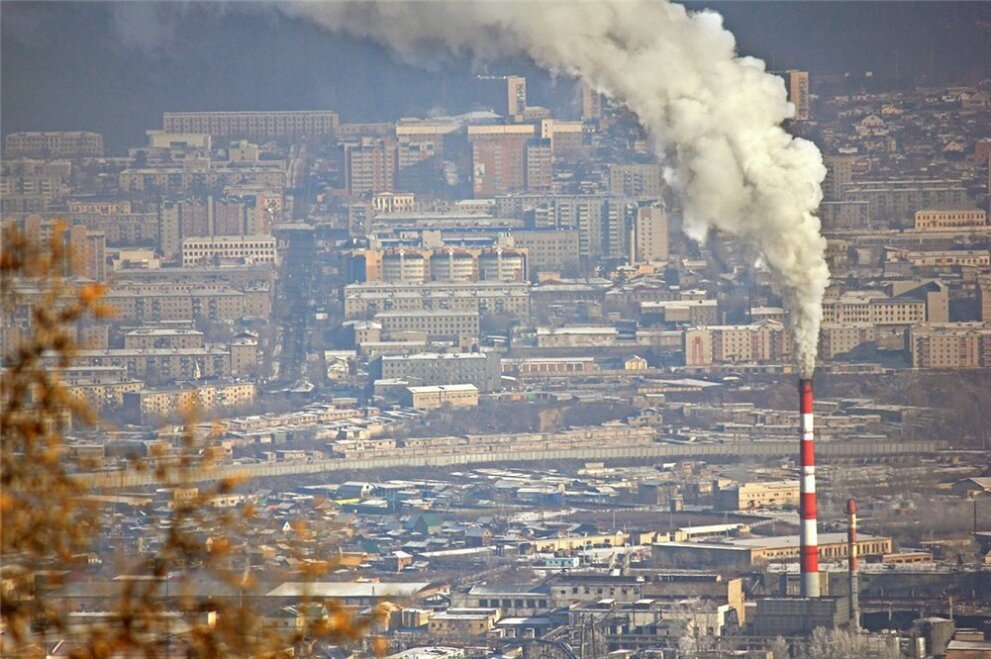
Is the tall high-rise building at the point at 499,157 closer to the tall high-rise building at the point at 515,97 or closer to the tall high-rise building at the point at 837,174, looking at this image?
the tall high-rise building at the point at 515,97

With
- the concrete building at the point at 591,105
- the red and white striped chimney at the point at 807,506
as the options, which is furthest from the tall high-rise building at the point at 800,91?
the red and white striped chimney at the point at 807,506

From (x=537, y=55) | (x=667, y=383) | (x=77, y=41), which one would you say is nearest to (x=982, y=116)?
(x=667, y=383)

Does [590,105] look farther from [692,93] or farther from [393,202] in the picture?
[692,93]

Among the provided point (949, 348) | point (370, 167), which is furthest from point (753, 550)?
point (370, 167)

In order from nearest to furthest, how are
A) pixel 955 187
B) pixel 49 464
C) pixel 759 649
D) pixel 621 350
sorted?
pixel 49 464, pixel 759 649, pixel 621 350, pixel 955 187

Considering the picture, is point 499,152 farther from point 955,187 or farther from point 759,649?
point 759,649

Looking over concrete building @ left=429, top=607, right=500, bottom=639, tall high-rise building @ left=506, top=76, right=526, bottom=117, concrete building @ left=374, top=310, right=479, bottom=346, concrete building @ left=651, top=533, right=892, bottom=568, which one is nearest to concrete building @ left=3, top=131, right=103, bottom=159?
tall high-rise building @ left=506, top=76, right=526, bottom=117

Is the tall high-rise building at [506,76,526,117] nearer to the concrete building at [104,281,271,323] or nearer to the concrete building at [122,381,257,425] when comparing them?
the concrete building at [104,281,271,323]
